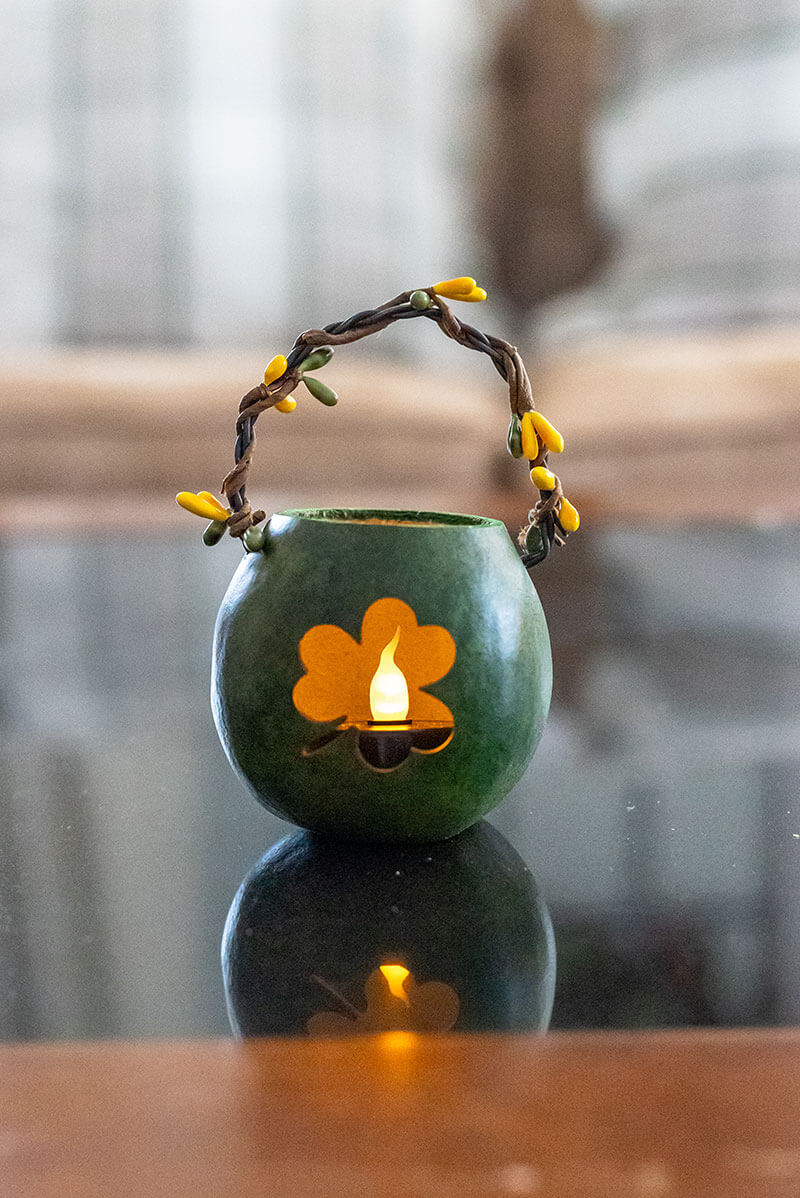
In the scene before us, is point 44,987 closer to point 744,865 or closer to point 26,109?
point 744,865

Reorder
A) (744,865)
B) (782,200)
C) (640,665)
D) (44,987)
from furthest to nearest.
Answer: (782,200) → (640,665) → (744,865) → (44,987)

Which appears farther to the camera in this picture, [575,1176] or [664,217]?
[664,217]

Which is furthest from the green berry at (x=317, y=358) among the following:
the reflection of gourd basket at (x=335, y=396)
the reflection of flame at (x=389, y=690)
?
the reflection of flame at (x=389, y=690)

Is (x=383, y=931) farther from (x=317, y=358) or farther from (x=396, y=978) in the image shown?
(x=317, y=358)

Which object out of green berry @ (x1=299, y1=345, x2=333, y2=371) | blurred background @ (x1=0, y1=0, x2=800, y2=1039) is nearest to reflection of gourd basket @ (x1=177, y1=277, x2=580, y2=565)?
green berry @ (x1=299, y1=345, x2=333, y2=371)

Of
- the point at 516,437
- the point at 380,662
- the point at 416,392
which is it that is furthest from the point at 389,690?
the point at 416,392

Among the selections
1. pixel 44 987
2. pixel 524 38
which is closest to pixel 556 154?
pixel 524 38

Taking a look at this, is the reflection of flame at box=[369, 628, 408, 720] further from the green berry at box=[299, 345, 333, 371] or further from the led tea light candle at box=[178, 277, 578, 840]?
the green berry at box=[299, 345, 333, 371]
